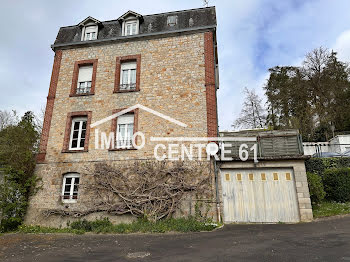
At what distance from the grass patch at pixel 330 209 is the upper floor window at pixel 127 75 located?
9353mm

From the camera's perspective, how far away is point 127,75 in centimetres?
1174

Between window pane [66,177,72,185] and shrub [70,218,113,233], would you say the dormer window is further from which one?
shrub [70,218,113,233]

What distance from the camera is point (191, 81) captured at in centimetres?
1070

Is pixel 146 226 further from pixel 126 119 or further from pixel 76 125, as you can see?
pixel 76 125

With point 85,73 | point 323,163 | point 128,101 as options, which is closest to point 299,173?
point 323,163

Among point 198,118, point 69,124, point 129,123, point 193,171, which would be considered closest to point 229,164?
point 193,171

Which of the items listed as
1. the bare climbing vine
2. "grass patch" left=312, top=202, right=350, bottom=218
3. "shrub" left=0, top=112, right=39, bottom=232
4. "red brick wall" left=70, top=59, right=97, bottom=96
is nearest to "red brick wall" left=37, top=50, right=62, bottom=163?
"shrub" left=0, top=112, right=39, bottom=232

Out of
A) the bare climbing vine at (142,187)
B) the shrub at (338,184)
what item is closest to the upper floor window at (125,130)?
the bare climbing vine at (142,187)

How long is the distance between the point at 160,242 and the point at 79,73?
30.7 ft

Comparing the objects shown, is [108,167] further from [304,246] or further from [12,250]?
[304,246]

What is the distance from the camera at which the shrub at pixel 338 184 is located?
1010cm

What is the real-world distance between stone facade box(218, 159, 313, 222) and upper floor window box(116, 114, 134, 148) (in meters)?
4.16

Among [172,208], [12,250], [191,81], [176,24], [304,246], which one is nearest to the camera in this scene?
[304,246]

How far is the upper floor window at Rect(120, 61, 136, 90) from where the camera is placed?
37.4ft
